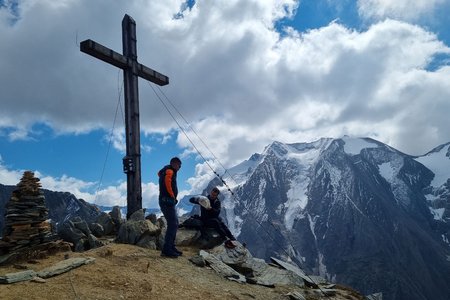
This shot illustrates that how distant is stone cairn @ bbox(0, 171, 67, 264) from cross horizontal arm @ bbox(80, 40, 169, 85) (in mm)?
5323

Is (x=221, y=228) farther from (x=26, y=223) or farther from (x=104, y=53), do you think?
(x=104, y=53)

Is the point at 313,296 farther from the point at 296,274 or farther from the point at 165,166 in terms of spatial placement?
the point at 165,166

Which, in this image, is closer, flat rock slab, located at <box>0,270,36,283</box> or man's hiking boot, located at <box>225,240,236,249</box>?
flat rock slab, located at <box>0,270,36,283</box>

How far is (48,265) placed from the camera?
11.1 metres

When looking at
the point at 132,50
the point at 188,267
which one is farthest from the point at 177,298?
the point at 132,50

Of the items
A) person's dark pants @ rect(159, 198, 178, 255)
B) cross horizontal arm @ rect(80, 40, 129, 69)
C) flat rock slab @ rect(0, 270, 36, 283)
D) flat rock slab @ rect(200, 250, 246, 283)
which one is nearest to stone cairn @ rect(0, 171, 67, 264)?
flat rock slab @ rect(0, 270, 36, 283)

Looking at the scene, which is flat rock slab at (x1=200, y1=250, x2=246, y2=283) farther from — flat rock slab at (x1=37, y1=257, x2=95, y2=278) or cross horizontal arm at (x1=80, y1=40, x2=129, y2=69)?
cross horizontal arm at (x1=80, y1=40, x2=129, y2=69)

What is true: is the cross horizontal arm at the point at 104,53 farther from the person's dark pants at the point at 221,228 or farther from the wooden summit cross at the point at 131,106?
the person's dark pants at the point at 221,228

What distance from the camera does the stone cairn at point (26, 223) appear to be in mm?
12164

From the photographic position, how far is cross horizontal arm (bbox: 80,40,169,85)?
51.1ft

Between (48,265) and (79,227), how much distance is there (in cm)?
460

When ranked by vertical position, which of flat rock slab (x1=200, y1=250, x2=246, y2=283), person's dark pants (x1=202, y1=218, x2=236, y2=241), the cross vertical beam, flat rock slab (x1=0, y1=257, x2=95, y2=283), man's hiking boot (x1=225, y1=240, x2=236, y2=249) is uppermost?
the cross vertical beam

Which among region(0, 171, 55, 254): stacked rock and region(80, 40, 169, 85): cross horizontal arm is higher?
region(80, 40, 169, 85): cross horizontal arm

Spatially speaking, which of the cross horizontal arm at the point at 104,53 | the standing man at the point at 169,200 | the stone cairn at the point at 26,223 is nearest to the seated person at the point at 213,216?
the standing man at the point at 169,200
